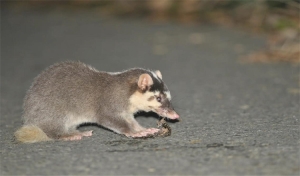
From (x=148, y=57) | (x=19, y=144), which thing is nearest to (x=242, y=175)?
(x=19, y=144)

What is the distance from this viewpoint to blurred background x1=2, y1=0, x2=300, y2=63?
34.4 feet

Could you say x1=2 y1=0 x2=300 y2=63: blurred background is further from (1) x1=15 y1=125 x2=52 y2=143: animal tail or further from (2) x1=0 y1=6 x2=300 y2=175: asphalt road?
(1) x1=15 y1=125 x2=52 y2=143: animal tail

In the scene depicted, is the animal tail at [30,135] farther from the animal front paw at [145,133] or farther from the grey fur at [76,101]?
the animal front paw at [145,133]

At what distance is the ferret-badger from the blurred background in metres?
4.20

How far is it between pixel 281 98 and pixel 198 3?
785 centimetres

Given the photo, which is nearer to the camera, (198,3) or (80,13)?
(198,3)

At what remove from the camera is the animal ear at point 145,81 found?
644 centimetres

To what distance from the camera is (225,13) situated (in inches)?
579

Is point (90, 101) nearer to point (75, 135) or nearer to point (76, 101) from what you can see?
point (76, 101)

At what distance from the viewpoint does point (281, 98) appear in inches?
312

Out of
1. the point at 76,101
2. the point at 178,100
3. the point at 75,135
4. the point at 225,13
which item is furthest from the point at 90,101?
the point at 225,13

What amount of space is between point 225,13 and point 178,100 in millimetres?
6957

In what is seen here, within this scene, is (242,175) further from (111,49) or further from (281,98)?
(111,49)

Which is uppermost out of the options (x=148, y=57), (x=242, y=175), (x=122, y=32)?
(x=122, y=32)
